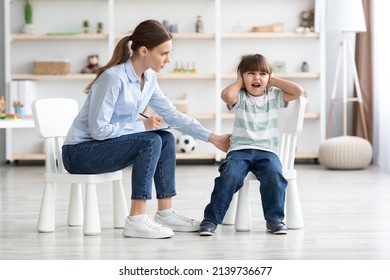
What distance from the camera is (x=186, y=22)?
6973 mm

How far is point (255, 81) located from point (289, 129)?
0.30m

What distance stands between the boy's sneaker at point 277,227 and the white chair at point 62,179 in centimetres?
65

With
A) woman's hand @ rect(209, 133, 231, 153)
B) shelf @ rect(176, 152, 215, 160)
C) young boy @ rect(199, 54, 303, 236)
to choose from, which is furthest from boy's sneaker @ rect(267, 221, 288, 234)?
shelf @ rect(176, 152, 215, 160)

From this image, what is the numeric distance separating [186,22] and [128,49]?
371 cm

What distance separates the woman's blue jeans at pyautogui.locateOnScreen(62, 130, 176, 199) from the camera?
10.4 feet

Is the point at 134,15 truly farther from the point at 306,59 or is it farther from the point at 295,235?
the point at 295,235

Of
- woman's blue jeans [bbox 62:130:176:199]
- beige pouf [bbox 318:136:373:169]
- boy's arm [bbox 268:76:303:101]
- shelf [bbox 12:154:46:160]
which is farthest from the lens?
shelf [bbox 12:154:46:160]

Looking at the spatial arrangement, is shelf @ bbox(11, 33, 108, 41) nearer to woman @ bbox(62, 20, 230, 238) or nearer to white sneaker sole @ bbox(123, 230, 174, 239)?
woman @ bbox(62, 20, 230, 238)

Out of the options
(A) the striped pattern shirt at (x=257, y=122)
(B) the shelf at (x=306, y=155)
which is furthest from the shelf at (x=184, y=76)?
(A) the striped pattern shirt at (x=257, y=122)

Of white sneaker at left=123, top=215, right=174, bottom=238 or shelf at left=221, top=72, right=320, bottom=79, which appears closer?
white sneaker at left=123, top=215, right=174, bottom=238

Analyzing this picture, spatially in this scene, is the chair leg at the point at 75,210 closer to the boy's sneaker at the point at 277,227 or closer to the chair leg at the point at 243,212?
the chair leg at the point at 243,212

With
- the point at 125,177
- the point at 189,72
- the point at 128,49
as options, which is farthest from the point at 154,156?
the point at 189,72

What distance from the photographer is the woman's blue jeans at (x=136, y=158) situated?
3158mm

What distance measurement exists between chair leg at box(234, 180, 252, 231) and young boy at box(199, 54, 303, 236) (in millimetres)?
57
